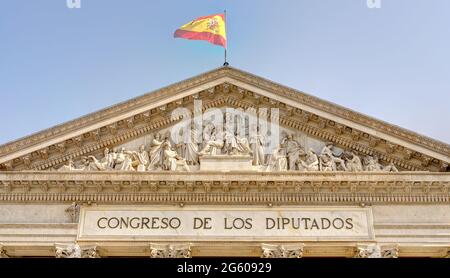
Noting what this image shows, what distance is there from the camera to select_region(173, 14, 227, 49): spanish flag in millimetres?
24109

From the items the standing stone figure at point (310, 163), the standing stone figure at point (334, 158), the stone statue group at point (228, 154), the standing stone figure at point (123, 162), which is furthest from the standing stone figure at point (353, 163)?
the standing stone figure at point (123, 162)

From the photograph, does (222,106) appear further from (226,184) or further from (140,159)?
(140,159)

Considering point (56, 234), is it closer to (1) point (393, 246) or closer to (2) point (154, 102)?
(2) point (154, 102)

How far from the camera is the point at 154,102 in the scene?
21.7 meters

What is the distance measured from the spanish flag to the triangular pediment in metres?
2.41

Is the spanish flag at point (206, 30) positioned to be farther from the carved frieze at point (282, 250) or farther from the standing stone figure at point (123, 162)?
the carved frieze at point (282, 250)

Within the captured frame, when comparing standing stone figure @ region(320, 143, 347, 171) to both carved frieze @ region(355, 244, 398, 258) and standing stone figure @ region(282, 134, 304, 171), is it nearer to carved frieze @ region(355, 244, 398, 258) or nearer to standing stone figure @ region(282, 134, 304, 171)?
standing stone figure @ region(282, 134, 304, 171)

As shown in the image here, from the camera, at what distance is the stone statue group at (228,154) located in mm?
20828

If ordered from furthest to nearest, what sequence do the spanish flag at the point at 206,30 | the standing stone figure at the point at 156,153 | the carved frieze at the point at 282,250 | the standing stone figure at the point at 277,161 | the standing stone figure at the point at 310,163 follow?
the spanish flag at the point at 206,30 → the standing stone figure at the point at 156,153 → the standing stone figure at the point at 277,161 → the standing stone figure at the point at 310,163 → the carved frieze at the point at 282,250

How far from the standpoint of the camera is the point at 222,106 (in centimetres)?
2217

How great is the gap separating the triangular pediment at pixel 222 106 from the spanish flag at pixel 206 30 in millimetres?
2407

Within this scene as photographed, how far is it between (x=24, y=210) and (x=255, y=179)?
7.03 m
